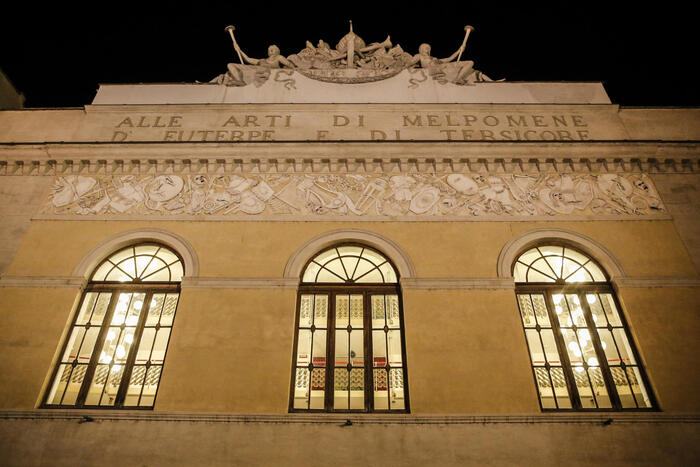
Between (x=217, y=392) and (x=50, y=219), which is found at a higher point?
(x=50, y=219)

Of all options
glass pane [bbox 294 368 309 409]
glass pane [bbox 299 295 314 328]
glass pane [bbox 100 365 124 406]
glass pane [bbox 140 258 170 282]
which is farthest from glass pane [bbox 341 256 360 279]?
glass pane [bbox 100 365 124 406]

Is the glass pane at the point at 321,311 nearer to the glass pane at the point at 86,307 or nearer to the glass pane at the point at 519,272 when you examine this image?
the glass pane at the point at 519,272

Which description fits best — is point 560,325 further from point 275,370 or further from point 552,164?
point 275,370

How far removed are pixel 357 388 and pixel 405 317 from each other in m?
1.25

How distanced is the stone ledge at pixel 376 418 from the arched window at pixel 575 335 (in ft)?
1.01

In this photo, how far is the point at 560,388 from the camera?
618 cm

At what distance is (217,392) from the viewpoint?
5984 millimetres

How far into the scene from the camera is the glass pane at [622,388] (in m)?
6.06

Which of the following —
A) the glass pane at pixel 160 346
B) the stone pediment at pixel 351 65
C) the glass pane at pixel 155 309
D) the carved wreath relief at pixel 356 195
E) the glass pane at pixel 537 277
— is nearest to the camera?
the glass pane at pixel 160 346

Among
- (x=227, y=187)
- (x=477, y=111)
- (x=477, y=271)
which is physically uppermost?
(x=477, y=111)

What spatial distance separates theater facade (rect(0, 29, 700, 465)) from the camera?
5.68 metres

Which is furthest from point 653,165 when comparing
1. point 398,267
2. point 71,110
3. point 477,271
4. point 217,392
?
point 71,110

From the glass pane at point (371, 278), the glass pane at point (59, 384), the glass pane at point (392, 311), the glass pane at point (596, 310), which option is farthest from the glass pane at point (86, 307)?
the glass pane at point (596, 310)

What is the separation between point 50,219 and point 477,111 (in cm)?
841
